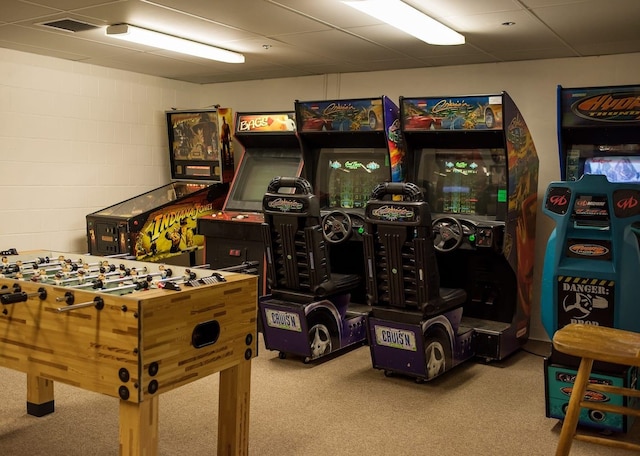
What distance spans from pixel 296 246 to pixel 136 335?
2.48m

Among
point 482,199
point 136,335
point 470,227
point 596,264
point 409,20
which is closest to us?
point 136,335

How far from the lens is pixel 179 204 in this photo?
20.6 ft

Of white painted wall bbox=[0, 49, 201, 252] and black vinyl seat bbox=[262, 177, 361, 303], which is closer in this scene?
black vinyl seat bbox=[262, 177, 361, 303]

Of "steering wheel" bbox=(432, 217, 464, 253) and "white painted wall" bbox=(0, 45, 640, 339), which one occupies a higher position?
"white painted wall" bbox=(0, 45, 640, 339)

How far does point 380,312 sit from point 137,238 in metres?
2.52

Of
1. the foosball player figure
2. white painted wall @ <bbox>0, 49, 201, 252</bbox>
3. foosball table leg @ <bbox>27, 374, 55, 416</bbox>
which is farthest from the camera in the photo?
white painted wall @ <bbox>0, 49, 201, 252</bbox>

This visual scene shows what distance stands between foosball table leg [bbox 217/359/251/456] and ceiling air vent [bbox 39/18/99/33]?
2989 mm

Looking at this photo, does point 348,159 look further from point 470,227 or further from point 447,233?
point 470,227

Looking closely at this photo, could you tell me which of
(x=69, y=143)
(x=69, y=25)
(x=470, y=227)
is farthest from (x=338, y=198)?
(x=69, y=143)

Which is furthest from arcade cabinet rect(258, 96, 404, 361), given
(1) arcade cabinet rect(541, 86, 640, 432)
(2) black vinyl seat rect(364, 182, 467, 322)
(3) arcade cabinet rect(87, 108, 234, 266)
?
(1) arcade cabinet rect(541, 86, 640, 432)

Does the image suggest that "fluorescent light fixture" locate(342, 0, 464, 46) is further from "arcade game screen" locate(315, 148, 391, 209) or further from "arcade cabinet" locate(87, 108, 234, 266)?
"arcade cabinet" locate(87, 108, 234, 266)

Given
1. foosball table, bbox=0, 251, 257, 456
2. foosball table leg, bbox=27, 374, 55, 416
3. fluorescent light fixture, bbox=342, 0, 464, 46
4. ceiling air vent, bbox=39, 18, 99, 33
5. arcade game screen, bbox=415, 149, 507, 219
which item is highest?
ceiling air vent, bbox=39, 18, 99, 33

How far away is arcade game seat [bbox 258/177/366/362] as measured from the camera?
4.82 m

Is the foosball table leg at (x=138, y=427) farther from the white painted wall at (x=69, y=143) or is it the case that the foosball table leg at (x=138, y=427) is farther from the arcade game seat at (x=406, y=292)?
the white painted wall at (x=69, y=143)
